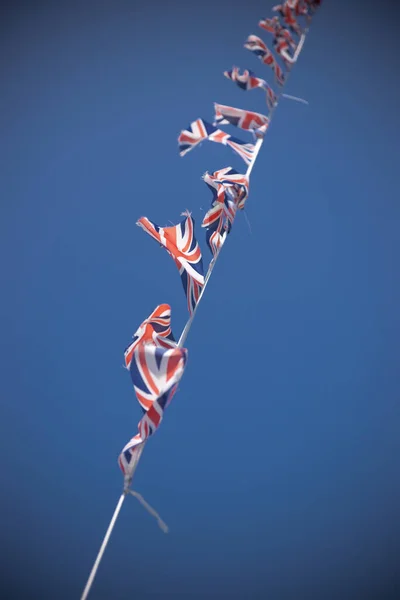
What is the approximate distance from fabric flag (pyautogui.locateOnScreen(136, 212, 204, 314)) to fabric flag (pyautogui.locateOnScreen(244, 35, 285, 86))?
2.52 metres

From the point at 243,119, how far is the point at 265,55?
102 cm

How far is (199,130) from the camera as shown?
394 cm

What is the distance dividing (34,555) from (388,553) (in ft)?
12.3

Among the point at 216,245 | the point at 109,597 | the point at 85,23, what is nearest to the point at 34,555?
the point at 109,597

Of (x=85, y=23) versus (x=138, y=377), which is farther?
(x=85, y=23)

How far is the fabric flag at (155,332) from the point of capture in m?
2.48

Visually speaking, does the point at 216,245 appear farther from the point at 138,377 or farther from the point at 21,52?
the point at 21,52

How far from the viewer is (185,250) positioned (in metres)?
2.85

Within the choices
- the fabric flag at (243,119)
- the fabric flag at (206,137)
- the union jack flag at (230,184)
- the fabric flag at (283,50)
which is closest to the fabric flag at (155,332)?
the union jack flag at (230,184)

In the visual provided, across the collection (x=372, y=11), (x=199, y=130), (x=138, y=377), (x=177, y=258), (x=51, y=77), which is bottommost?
(x=138, y=377)

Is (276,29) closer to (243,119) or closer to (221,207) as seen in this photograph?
(243,119)

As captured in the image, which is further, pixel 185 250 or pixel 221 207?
pixel 221 207

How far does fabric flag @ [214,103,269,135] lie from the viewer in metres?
4.09

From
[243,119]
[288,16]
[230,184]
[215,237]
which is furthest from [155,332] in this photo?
[288,16]
